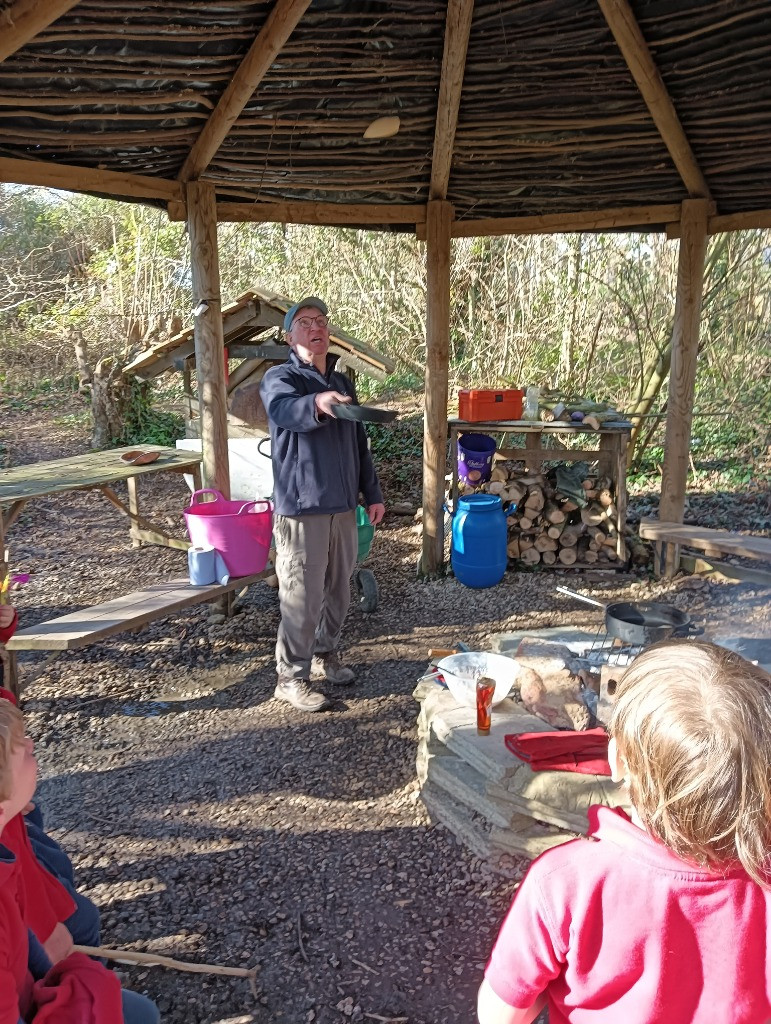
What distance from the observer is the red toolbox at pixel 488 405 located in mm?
6312

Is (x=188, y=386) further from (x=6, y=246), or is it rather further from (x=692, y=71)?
(x=6, y=246)

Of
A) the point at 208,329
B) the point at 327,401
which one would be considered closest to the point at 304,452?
the point at 327,401

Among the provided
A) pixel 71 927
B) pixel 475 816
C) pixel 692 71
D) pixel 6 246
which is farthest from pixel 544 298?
pixel 6 246

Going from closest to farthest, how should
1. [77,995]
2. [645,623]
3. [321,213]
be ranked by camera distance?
[77,995], [645,623], [321,213]

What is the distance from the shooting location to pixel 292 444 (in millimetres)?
3859

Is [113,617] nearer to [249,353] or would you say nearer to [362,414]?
[362,414]

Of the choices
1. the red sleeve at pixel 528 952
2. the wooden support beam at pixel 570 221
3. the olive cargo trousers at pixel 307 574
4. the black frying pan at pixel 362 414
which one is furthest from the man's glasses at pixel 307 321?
the red sleeve at pixel 528 952

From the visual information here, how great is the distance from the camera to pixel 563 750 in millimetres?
2783

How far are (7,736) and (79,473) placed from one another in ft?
15.9

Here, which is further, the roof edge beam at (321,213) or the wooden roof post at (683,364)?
the wooden roof post at (683,364)

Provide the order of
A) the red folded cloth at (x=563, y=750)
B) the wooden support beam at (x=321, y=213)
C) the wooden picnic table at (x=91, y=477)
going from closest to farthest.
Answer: the red folded cloth at (x=563, y=750), the wooden picnic table at (x=91, y=477), the wooden support beam at (x=321, y=213)

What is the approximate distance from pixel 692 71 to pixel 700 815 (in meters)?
4.42

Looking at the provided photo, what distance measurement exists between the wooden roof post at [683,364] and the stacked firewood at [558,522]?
0.50 meters

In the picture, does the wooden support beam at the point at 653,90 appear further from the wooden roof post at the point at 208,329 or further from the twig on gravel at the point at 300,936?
the twig on gravel at the point at 300,936
